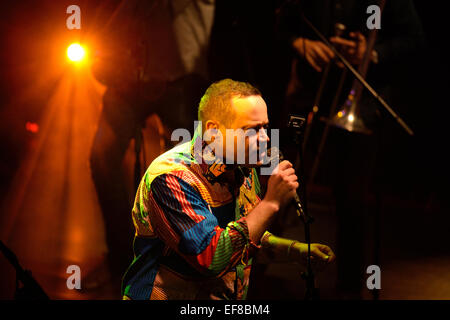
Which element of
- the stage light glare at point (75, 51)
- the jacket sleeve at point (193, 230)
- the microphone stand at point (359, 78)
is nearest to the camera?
the jacket sleeve at point (193, 230)

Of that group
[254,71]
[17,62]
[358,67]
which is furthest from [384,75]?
[17,62]

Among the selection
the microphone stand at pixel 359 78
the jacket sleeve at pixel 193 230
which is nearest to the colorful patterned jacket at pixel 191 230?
the jacket sleeve at pixel 193 230

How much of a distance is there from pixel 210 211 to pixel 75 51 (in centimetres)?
171

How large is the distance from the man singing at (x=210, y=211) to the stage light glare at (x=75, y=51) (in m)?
1.40

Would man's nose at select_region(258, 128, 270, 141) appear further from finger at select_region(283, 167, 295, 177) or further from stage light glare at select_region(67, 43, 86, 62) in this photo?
stage light glare at select_region(67, 43, 86, 62)

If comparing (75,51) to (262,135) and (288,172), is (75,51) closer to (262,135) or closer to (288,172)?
(262,135)

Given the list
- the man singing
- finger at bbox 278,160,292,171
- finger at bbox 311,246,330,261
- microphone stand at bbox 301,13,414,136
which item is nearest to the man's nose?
the man singing

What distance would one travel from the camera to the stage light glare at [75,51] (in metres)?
3.02

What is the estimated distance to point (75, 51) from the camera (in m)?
3.03

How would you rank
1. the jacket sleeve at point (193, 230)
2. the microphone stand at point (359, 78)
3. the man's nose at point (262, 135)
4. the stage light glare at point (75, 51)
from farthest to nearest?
1. the stage light glare at point (75, 51)
2. the microphone stand at point (359, 78)
3. the man's nose at point (262, 135)
4. the jacket sleeve at point (193, 230)

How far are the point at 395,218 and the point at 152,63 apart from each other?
3035 millimetres

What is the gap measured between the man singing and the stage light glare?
4.58 feet

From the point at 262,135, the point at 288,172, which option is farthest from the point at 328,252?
the point at 262,135

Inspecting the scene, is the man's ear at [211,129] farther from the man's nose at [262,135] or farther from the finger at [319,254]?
the finger at [319,254]
